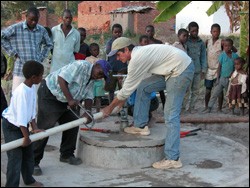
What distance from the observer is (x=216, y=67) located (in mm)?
8039

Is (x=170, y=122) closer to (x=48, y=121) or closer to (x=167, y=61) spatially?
(x=167, y=61)

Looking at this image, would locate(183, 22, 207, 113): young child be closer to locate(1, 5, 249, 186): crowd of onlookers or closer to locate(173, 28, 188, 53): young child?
locate(1, 5, 249, 186): crowd of onlookers

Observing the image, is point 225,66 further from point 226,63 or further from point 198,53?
point 198,53

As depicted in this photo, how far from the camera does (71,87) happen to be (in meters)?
4.79

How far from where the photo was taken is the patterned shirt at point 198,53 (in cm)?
777

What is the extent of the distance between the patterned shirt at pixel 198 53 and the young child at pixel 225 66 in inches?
11.2

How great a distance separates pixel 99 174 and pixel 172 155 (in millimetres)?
820

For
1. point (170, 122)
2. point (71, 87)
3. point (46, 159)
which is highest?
point (71, 87)

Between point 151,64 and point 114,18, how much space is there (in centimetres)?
2275

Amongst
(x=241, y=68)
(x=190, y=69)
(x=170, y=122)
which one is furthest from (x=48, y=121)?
(x=241, y=68)

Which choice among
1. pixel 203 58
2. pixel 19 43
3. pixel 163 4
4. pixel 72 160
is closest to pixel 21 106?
pixel 72 160

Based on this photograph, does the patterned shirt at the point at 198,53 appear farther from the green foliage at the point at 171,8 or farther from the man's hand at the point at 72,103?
the man's hand at the point at 72,103

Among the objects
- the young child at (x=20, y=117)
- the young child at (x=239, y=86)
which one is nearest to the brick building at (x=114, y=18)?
the young child at (x=239, y=86)

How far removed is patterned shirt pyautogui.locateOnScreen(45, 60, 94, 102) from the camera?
4.65 metres
